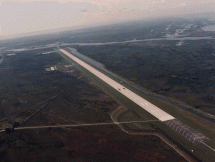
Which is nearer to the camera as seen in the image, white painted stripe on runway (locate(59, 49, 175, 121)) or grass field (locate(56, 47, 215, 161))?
grass field (locate(56, 47, 215, 161))

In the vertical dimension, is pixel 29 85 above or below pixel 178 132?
above

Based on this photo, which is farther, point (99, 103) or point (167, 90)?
point (167, 90)

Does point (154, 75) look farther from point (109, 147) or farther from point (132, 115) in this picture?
point (109, 147)

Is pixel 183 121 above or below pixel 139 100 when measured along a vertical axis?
below

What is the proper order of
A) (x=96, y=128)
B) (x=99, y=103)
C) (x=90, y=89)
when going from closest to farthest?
(x=96, y=128), (x=99, y=103), (x=90, y=89)

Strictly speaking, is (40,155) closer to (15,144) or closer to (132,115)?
(15,144)

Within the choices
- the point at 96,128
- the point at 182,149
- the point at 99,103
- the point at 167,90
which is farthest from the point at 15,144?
the point at 167,90

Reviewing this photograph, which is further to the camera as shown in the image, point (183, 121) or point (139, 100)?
point (139, 100)

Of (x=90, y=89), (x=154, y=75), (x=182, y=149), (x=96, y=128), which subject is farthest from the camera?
(x=154, y=75)

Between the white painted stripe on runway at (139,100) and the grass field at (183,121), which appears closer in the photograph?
the grass field at (183,121)
